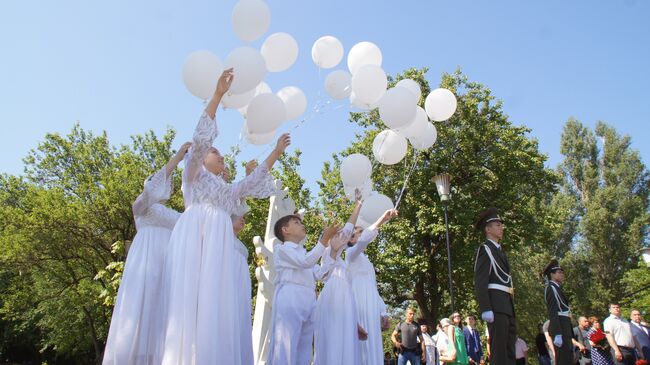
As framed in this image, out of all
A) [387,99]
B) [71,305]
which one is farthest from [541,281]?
[387,99]

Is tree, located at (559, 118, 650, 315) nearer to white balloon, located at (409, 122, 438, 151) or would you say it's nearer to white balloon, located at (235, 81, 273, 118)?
white balloon, located at (409, 122, 438, 151)

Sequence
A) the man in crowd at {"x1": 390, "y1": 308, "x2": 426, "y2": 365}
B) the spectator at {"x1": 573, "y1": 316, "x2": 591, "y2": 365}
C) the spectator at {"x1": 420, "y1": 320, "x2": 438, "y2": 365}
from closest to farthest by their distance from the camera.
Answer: the man in crowd at {"x1": 390, "y1": 308, "x2": 426, "y2": 365} < the spectator at {"x1": 573, "y1": 316, "x2": 591, "y2": 365} < the spectator at {"x1": 420, "y1": 320, "x2": 438, "y2": 365}

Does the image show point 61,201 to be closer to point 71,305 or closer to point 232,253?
point 71,305

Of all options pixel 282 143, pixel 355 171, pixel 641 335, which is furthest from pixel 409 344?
pixel 282 143

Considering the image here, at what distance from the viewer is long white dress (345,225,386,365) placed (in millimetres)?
7004

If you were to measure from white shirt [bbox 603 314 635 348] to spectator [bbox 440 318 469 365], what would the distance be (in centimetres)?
322

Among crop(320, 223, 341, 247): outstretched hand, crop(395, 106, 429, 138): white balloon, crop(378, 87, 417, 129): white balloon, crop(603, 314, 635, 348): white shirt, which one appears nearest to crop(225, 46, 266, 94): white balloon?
crop(320, 223, 341, 247): outstretched hand

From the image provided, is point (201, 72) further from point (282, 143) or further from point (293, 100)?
point (293, 100)

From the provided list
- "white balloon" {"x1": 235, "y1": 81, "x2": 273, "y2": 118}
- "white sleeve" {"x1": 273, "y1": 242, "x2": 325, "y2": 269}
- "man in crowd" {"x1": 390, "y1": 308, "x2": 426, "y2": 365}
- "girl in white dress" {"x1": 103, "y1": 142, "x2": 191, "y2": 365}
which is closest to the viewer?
"girl in white dress" {"x1": 103, "y1": 142, "x2": 191, "y2": 365}

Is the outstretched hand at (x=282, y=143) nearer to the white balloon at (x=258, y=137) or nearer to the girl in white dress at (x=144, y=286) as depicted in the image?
the girl in white dress at (x=144, y=286)

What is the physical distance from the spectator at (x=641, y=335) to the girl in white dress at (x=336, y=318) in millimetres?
8272

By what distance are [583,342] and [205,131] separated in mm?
10585

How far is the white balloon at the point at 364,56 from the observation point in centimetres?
776

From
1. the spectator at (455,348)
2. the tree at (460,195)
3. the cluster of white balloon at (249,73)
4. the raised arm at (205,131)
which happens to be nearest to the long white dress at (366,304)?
the cluster of white balloon at (249,73)
